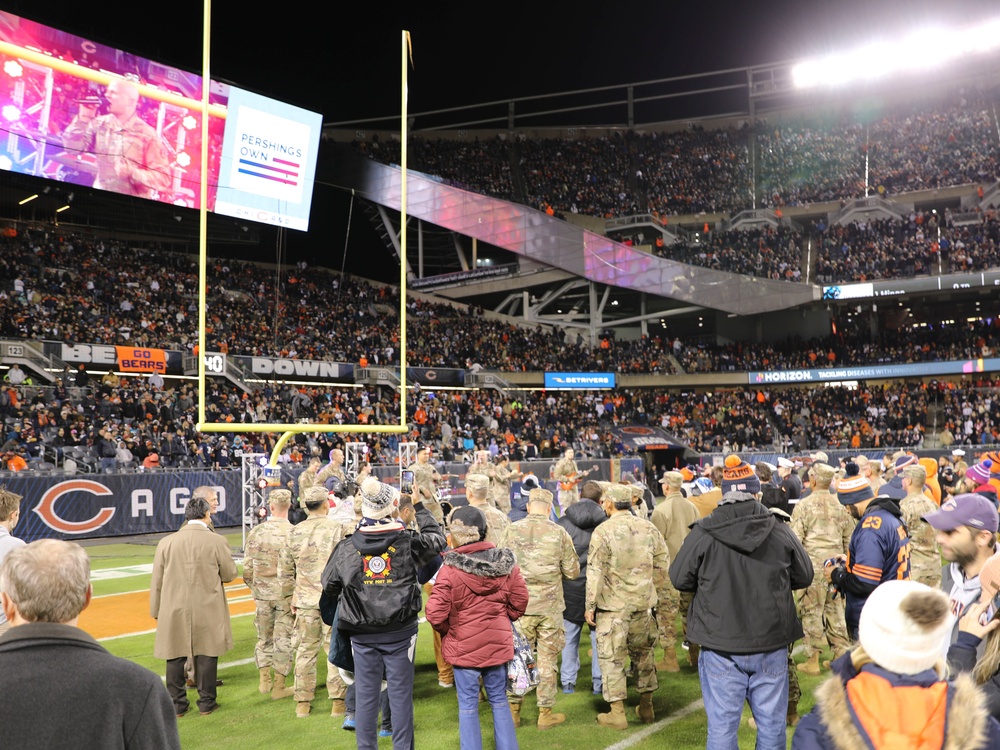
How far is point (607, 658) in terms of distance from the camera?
6445 mm

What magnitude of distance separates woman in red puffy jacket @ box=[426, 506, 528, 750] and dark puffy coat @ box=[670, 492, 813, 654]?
3.82ft

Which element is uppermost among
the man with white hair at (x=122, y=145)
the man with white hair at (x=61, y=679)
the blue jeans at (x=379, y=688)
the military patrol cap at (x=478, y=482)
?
the man with white hair at (x=122, y=145)

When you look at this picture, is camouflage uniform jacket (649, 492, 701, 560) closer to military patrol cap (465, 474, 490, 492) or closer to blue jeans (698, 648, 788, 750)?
military patrol cap (465, 474, 490, 492)

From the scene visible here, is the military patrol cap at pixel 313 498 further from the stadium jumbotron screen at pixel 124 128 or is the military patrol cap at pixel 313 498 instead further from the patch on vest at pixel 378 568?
the stadium jumbotron screen at pixel 124 128

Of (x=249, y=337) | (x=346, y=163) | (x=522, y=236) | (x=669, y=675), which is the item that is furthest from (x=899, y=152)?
(x=669, y=675)

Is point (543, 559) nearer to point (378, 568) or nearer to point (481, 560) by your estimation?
point (481, 560)

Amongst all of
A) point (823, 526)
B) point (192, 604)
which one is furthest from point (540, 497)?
point (192, 604)

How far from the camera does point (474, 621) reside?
17.3 feet

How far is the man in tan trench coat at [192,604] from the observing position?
22.4ft

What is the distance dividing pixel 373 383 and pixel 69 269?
12171mm

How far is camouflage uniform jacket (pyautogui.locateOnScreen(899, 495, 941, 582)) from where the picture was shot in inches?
320

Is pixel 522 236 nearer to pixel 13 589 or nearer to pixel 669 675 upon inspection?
pixel 669 675

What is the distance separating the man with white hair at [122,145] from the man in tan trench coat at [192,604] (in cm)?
2500

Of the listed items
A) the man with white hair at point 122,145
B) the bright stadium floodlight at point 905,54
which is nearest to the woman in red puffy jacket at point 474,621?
the man with white hair at point 122,145
